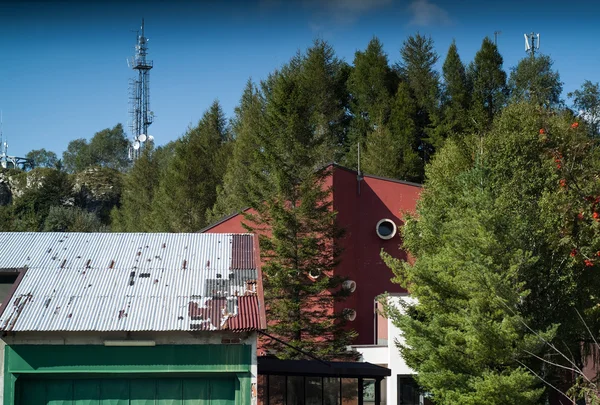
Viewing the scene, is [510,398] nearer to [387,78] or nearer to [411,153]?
[411,153]

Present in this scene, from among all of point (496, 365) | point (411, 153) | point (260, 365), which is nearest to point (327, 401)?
point (260, 365)

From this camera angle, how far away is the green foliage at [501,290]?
2003 centimetres

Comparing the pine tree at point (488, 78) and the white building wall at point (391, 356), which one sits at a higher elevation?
the pine tree at point (488, 78)

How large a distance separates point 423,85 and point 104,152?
74.5 m

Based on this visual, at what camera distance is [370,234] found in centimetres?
3706

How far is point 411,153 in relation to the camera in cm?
5197

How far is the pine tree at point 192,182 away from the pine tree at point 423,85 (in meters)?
14.5

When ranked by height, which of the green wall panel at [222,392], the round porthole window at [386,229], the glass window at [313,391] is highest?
the round porthole window at [386,229]

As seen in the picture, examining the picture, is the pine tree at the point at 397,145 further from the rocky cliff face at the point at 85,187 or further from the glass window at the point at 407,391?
the rocky cliff face at the point at 85,187

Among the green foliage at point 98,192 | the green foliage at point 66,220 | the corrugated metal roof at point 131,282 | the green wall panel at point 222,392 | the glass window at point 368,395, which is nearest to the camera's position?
the corrugated metal roof at point 131,282

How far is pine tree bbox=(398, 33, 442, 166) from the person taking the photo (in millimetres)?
55281

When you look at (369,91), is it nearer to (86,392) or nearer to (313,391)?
(313,391)

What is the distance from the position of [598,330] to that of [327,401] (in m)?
9.36

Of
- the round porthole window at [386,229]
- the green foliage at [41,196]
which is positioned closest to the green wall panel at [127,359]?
the round porthole window at [386,229]
